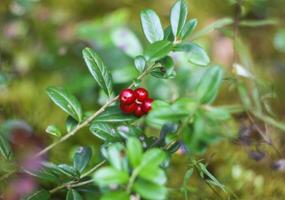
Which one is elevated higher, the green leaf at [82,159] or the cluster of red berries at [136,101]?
the cluster of red berries at [136,101]

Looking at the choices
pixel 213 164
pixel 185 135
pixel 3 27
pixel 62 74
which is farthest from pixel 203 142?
pixel 3 27

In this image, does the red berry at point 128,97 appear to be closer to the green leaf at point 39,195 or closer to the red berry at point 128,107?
the red berry at point 128,107

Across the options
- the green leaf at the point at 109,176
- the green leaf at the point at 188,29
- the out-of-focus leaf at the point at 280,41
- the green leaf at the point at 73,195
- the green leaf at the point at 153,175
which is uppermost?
the green leaf at the point at 188,29

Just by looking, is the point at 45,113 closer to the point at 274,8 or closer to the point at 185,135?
the point at 185,135

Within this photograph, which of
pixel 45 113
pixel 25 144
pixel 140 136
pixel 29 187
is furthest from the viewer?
pixel 45 113

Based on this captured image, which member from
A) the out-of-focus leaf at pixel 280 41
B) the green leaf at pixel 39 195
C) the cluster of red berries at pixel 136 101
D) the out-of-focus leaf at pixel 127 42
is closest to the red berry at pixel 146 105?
the cluster of red berries at pixel 136 101

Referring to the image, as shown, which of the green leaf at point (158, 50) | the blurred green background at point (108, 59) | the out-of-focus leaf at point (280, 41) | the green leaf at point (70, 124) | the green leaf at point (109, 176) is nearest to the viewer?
the green leaf at point (109, 176)

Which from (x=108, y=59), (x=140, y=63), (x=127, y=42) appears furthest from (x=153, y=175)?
(x=108, y=59)

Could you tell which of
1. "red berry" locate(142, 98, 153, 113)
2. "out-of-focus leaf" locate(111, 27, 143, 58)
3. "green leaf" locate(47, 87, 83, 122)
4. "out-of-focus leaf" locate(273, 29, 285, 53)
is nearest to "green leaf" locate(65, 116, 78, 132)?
"green leaf" locate(47, 87, 83, 122)
